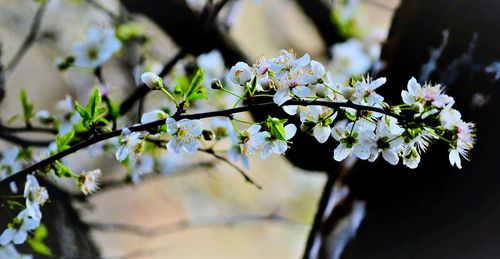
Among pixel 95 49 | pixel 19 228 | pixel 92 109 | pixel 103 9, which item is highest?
pixel 103 9

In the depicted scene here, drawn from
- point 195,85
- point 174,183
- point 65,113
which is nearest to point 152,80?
point 195,85

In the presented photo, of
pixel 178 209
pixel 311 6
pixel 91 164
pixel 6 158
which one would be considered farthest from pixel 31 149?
pixel 311 6

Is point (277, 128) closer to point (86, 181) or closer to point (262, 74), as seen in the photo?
point (262, 74)

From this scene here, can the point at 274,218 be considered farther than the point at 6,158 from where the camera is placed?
Yes

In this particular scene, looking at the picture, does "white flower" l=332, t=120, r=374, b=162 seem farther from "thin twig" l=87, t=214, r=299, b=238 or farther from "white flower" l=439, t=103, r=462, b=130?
"thin twig" l=87, t=214, r=299, b=238

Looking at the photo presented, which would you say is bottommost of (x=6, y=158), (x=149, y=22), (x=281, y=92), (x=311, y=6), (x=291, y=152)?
(x=6, y=158)

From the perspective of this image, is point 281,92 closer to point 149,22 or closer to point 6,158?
point 6,158

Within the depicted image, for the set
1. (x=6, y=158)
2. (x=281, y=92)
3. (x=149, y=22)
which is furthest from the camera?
(x=149, y=22)
